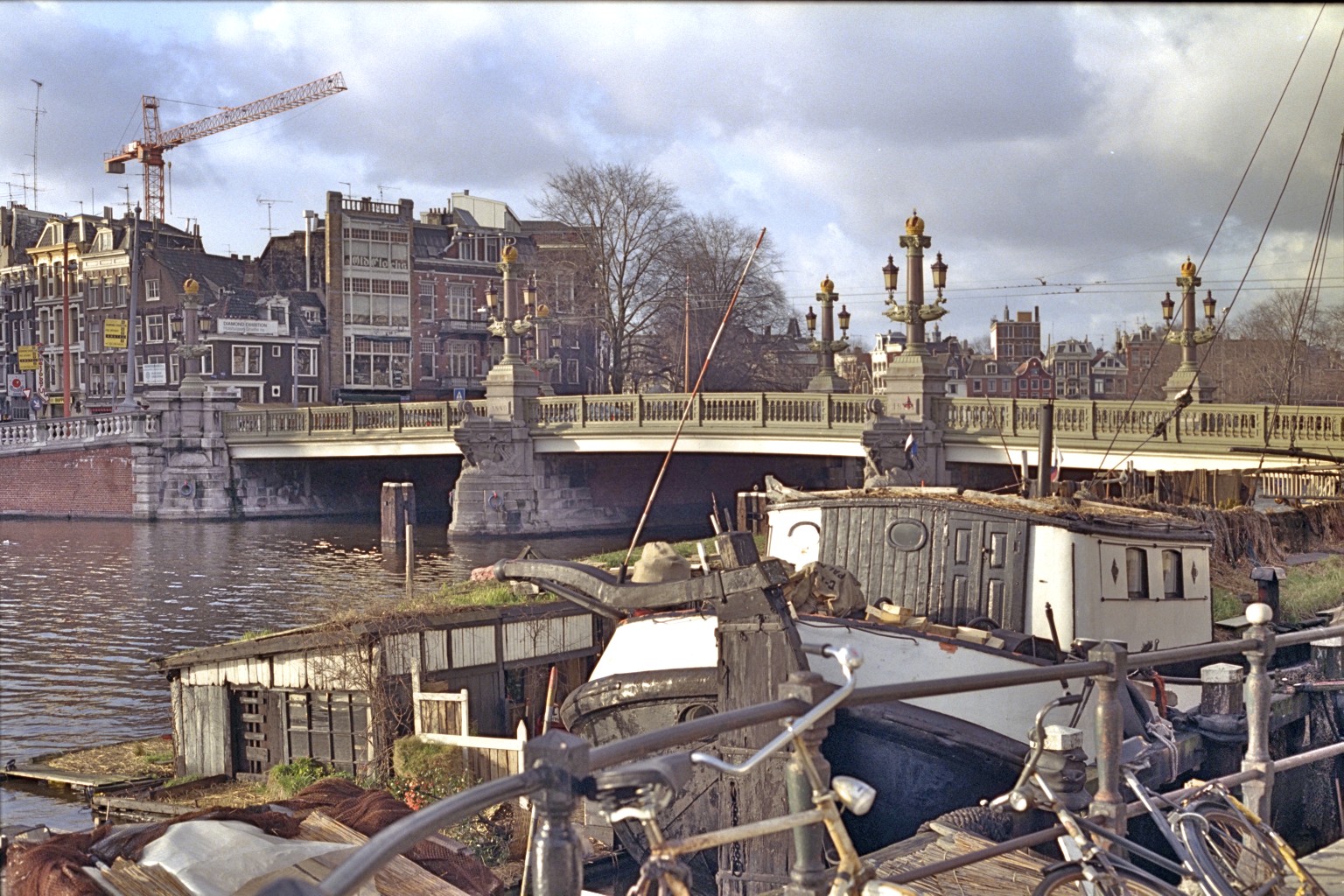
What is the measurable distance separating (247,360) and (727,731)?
62.3 metres

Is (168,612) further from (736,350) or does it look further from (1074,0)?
(736,350)

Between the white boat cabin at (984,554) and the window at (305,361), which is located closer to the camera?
the white boat cabin at (984,554)

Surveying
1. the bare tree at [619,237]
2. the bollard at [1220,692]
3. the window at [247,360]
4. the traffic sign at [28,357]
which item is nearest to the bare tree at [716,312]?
the bare tree at [619,237]

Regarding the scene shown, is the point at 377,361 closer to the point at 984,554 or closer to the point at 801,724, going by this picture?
the point at 984,554

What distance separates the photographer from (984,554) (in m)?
12.3

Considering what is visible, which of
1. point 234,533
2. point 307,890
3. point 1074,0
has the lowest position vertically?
point 234,533

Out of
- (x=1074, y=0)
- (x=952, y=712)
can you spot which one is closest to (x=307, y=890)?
(x=1074, y=0)

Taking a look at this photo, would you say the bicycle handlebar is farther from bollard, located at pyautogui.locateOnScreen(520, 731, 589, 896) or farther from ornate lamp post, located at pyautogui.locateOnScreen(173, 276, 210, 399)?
ornate lamp post, located at pyautogui.locateOnScreen(173, 276, 210, 399)

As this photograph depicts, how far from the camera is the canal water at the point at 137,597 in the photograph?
1889cm

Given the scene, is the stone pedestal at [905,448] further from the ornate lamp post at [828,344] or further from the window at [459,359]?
the window at [459,359]

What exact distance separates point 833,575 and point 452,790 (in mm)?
4286

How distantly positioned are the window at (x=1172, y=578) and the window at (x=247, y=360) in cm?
5430

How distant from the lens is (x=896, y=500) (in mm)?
12531

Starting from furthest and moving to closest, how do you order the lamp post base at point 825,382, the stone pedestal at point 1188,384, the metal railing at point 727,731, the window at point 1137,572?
the lamp post base at point 825,382
the stone pedestal at point 1188,384
the window at point 1137,572
the metal railing at point 727,731
